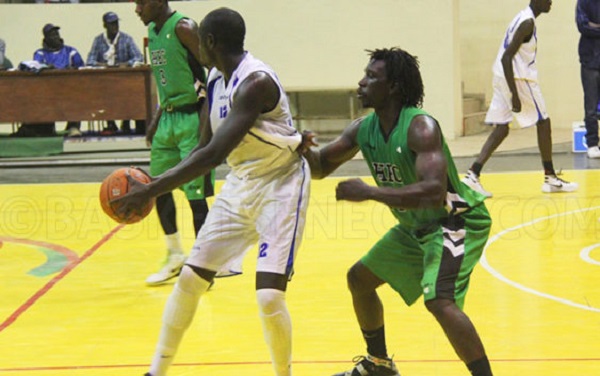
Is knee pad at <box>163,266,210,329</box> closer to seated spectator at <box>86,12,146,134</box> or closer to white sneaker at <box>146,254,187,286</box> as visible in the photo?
white sneaker at <box>146,254,187,286</box>

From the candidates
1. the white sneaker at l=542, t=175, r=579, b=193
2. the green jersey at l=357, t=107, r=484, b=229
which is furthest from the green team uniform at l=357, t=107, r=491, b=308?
the white sneaker at l=542, t=175, r=579, b=193

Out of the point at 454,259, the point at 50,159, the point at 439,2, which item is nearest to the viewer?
the point at 454,259

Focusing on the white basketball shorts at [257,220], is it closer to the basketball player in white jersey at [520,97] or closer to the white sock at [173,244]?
the white sock at [173,244]

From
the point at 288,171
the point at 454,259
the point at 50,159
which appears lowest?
the point at 50,159

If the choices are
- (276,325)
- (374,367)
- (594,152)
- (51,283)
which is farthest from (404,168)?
(594,152)

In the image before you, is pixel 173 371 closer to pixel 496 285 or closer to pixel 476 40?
pixel 496 285

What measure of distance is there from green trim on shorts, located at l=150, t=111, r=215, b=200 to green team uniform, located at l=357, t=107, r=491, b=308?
2.42 meters

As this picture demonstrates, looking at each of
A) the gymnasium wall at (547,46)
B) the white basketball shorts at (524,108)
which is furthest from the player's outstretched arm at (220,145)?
the gymnasium wall at (547,46)

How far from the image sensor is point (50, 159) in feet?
48.2

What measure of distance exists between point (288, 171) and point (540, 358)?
5.77 ft

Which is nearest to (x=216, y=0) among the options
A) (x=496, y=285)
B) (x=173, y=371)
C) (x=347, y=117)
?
(x=347, y=117)

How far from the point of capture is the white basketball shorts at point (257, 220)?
16.2 feet

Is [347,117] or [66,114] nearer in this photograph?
[66,114]

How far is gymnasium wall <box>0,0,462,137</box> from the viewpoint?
15859 millimetres
